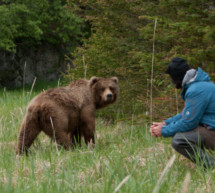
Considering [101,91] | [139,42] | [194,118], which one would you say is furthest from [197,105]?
[139,42]

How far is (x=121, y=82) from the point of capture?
28.9ft

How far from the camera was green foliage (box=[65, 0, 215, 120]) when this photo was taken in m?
5.93

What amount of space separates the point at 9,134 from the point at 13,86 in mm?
17663

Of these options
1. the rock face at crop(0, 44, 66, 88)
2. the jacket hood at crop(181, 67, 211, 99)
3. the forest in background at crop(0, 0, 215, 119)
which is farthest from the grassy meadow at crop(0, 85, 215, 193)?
the rock face at crop(0, 44, 66, 88)

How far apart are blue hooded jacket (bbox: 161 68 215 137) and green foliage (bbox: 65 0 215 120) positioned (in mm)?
1390

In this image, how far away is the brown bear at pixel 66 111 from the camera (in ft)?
17.7

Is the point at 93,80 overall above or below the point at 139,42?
below

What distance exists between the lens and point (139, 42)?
8.36 meters

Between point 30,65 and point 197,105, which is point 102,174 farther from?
point 30,65

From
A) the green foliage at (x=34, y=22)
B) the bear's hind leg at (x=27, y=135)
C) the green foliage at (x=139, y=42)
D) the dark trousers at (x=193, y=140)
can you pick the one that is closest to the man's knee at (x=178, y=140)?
the dark trousers at (x=193, y=140)

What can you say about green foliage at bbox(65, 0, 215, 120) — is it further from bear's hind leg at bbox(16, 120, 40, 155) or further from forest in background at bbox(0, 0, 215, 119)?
bear's hind leg at bbox(16, 120, 40, 155)

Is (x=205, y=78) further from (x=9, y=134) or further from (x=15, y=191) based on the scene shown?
(x=9, y=134)

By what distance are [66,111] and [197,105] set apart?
2.31m

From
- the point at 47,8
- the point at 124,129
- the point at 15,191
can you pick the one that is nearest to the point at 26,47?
the point at 47,8
